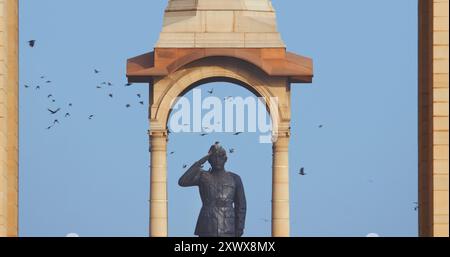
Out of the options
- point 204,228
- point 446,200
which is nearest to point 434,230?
point 446,200

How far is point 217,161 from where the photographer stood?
35.5 meters

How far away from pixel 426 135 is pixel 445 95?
4.15ft

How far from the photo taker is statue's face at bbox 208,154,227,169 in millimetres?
35406

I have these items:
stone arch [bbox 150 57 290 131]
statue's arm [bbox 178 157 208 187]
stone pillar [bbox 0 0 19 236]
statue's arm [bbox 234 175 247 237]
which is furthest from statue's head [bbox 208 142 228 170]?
stone pillar [bbox 0 0 19 236]

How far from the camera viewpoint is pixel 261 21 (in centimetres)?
3619

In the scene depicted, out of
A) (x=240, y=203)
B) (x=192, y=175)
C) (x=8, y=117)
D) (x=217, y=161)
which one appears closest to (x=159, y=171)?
(x=192, y=175)

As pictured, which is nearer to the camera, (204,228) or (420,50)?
(420,50)

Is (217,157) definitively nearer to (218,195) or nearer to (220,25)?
(218,195)

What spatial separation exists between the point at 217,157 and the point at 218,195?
66 cm

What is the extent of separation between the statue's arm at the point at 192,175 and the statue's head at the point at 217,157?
0.53 ft
